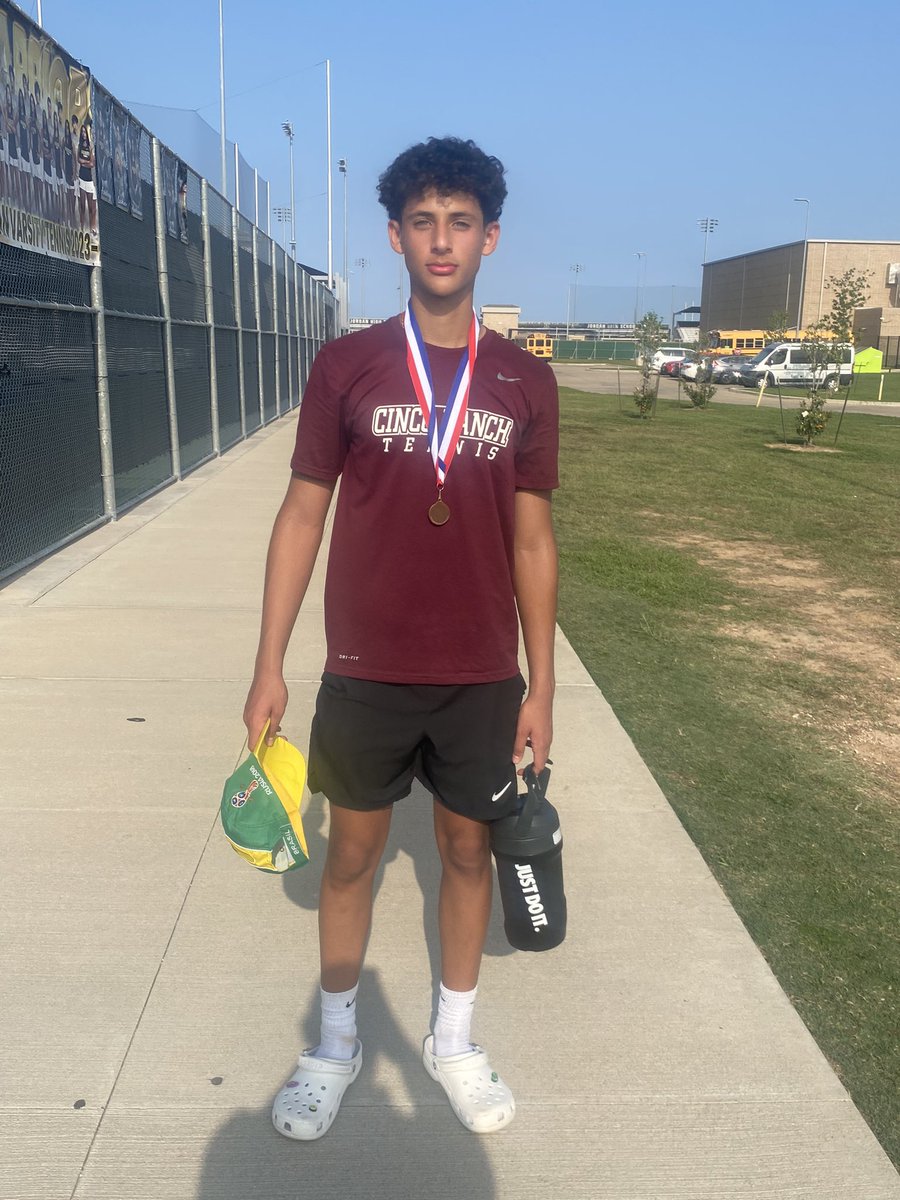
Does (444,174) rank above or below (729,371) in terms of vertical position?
above

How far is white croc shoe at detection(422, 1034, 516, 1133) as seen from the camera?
7.82 ft

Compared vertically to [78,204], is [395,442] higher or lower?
lower

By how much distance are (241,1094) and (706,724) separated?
3.18 metres

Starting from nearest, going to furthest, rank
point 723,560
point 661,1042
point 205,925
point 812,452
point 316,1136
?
1. point 316,1136
2. point 661,1042
3. point 205,925
4. point 723,560
5. point 812,452

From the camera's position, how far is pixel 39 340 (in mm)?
7516

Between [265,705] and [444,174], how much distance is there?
3.73ft

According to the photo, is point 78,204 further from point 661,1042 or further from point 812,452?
point 812,452

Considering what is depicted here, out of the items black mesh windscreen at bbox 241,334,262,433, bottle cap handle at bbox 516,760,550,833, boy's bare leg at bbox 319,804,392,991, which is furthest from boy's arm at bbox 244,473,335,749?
black mesh windscreen at bbox 241,334,262,433

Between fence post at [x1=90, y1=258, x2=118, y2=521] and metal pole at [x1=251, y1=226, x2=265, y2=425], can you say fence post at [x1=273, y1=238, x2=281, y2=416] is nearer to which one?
metal pole at [x1=251, y1=226, x2=265, y2=425]

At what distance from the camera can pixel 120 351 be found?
9.67m

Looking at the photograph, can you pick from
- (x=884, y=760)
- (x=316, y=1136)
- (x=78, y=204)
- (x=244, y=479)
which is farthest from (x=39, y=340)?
(x=316, y=1136)

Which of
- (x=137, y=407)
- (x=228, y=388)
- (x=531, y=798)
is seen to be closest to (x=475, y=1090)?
(x=531, y=798)

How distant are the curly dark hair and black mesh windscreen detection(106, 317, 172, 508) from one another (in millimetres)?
7302

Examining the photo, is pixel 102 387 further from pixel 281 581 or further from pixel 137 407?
pixel 281 581
